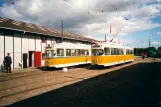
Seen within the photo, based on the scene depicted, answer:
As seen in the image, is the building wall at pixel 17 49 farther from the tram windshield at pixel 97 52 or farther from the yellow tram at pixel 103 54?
the tram windshield at pixel 97 52

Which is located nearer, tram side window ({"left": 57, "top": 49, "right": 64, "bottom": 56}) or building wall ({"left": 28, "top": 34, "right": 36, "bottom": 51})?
tram side window ({"left": 57, "top": 49, "right": 64, "bottom": 56})

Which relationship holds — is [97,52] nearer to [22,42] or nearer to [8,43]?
[22,42]

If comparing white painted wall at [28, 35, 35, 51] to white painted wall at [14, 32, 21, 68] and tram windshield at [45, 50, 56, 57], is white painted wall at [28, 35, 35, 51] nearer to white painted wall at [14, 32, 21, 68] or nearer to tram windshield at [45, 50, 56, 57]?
white painted wall at [14, 32, 21, 68]

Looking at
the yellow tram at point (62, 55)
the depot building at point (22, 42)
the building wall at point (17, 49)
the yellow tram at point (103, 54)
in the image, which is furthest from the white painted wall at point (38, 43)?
the yellow tram at point (103, 54)

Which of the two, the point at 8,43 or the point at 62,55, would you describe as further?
the point at 8,43

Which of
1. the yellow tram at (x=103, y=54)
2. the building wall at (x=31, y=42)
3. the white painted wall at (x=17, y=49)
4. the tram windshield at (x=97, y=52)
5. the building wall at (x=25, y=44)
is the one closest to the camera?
the yellow tram at (x=103, y=54)

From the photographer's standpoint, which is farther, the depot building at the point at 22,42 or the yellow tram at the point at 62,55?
the depot building at the point at 22,42

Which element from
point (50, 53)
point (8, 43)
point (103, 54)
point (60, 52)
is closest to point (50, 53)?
point (50, 53)

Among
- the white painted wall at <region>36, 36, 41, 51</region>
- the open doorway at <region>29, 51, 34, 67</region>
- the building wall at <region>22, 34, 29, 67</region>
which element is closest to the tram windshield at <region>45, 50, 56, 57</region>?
the building wall at <region>22, 34, 29, 67</region>

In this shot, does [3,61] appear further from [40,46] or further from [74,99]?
[74,99]

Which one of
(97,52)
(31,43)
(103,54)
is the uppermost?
(31,43)

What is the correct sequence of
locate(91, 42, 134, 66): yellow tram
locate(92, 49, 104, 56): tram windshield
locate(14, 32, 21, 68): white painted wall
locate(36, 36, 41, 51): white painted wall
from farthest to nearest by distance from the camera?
1. locate(36, 36, 41, 51): white painted wall
2. locate(14, 32, 21, 68): white painted wall
3. locate(92, 49, 104, 56): tram windshield
4. locate(91, 42, 134, 66): yellow tram

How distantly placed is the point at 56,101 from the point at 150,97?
416 centimetres

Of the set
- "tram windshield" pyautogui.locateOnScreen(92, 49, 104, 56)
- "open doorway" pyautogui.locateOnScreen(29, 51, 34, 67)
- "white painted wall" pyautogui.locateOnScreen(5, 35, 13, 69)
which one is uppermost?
"white painted wall" pyautogui.locateOnScreen(5, 35, 13, 69)
